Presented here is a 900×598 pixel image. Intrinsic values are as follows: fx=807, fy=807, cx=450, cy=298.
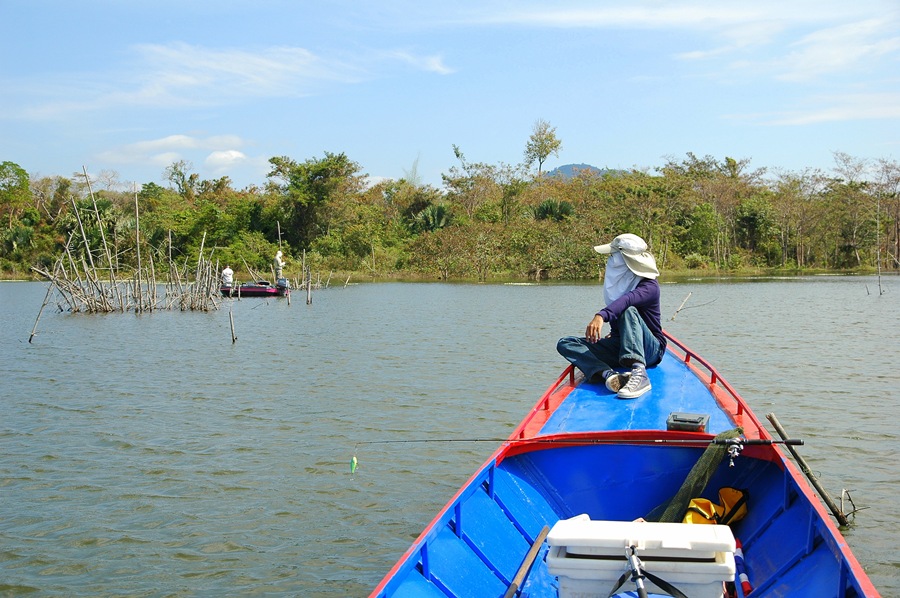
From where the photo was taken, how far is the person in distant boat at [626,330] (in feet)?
19.3

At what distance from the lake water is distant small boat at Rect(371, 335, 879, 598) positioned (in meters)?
1.16

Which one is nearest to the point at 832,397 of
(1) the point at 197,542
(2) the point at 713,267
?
(1) the point at 197,542

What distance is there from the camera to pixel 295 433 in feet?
27.9

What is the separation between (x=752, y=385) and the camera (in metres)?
10.5

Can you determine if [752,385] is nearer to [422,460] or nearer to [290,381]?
[422,460]

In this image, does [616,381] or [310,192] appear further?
[310,192]

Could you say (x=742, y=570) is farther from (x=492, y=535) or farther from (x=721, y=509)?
(x=492, y=535)

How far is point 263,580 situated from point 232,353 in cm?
1010

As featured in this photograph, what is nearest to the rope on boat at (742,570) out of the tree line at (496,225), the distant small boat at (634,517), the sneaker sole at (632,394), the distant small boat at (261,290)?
the distant small boat at (634,517)

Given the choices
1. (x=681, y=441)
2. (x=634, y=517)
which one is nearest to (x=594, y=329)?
(x=681, y=441)

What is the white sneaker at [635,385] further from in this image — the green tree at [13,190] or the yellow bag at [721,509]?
the green tree at [13,190]

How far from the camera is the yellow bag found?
13.4 feet

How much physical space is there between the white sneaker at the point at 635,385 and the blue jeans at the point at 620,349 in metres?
0.11

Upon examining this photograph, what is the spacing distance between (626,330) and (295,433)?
4.05 meters
